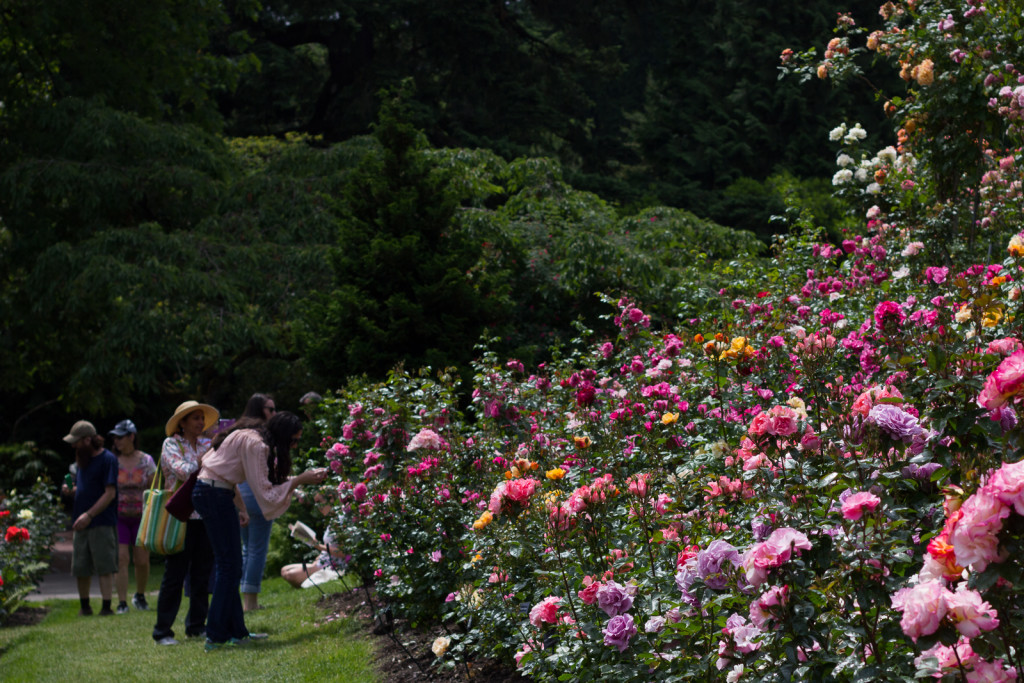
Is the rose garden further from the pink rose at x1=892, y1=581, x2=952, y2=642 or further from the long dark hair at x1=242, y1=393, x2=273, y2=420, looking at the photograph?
the long dark hair at x1=242, y1=393, x2=273, y2=420

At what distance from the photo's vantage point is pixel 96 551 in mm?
8008

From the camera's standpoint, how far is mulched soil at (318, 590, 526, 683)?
3.93 m

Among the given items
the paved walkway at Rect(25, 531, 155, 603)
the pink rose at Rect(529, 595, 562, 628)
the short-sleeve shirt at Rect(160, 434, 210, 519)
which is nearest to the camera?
the pink rose at Rect(529, 595, 562, 628)

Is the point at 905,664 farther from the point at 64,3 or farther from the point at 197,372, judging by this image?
the point at 197,372

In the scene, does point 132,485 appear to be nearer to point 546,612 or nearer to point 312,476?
point 312,476

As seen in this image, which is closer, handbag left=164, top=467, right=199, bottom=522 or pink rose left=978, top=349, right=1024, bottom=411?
pink rose left=978, top=349, right=1024, bottom=411

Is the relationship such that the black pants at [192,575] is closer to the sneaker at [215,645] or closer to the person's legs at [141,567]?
the sneaker at [215,645]

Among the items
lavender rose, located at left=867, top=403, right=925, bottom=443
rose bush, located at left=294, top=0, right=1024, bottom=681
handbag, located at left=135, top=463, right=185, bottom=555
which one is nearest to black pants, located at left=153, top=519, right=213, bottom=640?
handbag, located at left=135, top=463, right=185, bottom=555

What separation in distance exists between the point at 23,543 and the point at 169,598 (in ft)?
9.36

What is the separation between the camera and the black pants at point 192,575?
6227 millimetres

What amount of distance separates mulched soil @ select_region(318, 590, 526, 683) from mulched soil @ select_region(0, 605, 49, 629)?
3391mm

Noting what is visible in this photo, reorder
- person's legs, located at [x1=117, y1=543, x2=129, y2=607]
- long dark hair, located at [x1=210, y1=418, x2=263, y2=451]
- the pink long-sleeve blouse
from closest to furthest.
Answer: the pink long-sleeve blouse → long dark hair, located at [x1=210, y1=418, x2=263, y2=451] → person's legs, located at [x1=117, y1=543, x2=129, y2=607]

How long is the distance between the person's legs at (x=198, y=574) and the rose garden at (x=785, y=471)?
853 mm

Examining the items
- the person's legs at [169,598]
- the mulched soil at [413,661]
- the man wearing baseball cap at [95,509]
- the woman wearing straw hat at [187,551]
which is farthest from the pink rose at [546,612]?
the man wearing baseball cap at [95,509]
